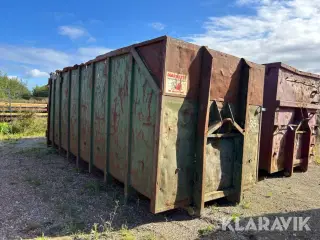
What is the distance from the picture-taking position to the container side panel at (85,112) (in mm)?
5264

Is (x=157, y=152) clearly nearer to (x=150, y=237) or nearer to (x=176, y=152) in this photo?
(x=176, y=152)

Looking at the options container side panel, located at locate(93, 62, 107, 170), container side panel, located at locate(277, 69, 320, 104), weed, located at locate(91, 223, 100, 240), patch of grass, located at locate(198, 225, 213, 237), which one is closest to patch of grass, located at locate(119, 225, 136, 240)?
weed, located at locate(91, 223, 100, 240)

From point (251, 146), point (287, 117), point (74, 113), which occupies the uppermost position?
point (287, 117)

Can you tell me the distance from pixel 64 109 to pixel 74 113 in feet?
2.87

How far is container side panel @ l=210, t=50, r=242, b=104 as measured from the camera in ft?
11.9

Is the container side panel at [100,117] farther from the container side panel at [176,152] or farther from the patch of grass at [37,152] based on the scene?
the patch of grass at [37,152]

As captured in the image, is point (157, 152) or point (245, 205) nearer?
point (157, 152)

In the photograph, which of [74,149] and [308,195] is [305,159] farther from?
[74,149]

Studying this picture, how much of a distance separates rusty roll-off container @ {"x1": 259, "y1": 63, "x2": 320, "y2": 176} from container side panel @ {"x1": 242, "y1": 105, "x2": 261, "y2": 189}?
3.93ft

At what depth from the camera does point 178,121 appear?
334 centimetres

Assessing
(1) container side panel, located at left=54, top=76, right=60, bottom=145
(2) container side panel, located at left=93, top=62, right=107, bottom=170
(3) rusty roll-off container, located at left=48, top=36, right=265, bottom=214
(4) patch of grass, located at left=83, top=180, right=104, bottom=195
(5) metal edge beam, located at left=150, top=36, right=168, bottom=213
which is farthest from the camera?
(1) container side panel, located at left=54, top=76, right=60, bottom=145

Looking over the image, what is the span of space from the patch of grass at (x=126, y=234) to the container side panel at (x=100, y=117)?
5.18ft

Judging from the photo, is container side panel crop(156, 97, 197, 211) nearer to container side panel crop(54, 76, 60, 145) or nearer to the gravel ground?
the gravel ground

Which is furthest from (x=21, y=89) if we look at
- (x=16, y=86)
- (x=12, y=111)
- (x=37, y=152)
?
(x=37, y=152)
